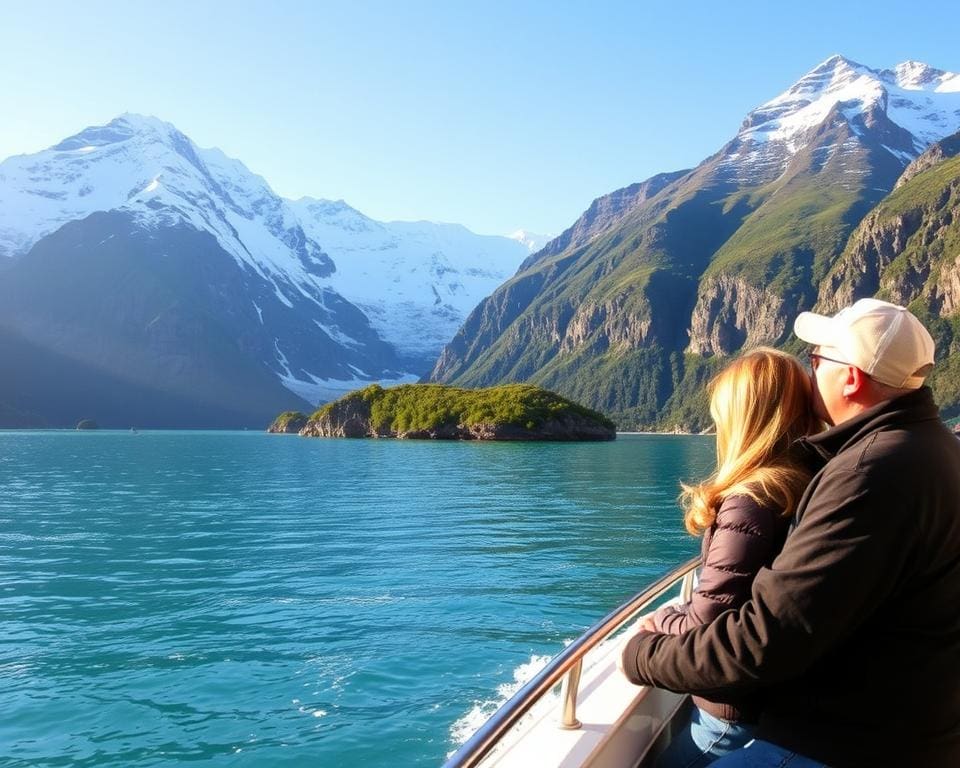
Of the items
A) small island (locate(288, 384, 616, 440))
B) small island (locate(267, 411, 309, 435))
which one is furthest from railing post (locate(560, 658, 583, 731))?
small island (locate(267, 411, 309, 435))

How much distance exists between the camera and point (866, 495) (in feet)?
7.79

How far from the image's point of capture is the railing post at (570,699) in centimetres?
395

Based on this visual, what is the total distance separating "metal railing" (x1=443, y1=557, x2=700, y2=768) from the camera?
261cm

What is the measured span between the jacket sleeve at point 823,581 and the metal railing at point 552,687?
73 cm

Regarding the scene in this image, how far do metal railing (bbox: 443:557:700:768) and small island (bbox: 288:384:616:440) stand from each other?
109 metres

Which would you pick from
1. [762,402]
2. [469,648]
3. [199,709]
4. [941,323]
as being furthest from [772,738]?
[941,323]

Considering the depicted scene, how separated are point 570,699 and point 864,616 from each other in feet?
6.22

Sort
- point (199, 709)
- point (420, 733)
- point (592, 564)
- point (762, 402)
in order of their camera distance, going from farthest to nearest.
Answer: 1. point (592, 564)
2. point (199, 709)
3. point (420, 733)
4. point (762, 402)

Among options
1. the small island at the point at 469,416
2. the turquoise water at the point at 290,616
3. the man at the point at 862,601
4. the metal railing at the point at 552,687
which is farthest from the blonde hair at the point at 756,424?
the small island at the point at 469,416

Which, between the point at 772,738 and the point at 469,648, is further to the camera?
the point at 469,648

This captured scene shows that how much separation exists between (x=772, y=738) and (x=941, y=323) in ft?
715

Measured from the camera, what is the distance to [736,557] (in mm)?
2881

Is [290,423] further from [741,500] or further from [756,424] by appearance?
[741,500]

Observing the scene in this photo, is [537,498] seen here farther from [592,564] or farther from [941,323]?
[941,323]
